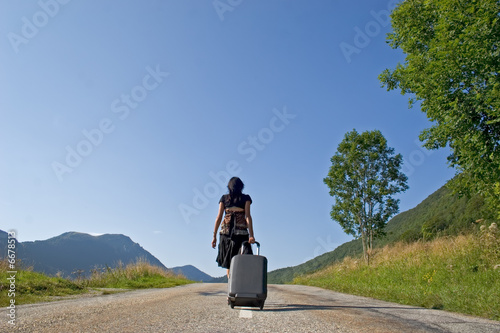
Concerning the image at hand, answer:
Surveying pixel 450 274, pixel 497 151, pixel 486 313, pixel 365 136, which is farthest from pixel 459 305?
pixel 365 136

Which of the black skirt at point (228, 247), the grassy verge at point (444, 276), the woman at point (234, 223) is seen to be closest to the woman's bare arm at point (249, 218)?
the woman at point (234, 223)

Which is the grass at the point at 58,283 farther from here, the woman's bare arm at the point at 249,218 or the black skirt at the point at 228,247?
the woman's bare arm at the point at 249,218

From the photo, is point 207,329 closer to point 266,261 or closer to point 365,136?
point 266,261

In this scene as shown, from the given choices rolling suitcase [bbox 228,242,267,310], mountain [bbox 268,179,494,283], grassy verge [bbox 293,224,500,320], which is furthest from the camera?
mountain [bbox 268,179,494,283]

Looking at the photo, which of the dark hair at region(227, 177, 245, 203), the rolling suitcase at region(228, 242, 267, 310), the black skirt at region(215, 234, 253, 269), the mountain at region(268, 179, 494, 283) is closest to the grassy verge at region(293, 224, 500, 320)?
the mountain at region(268, 179, 494, 283)

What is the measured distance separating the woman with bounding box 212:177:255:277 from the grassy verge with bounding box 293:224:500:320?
12.2 ft

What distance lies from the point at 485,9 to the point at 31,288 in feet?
49.3

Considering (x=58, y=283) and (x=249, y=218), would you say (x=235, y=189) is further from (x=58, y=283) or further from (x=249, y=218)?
(x=58, y=283)

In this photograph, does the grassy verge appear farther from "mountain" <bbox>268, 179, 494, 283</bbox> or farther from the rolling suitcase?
the rolling suitcase

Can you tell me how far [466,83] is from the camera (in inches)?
443

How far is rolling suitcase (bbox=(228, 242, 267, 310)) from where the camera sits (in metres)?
4.83

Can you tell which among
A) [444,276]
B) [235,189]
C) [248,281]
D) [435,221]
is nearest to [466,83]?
[444,276]

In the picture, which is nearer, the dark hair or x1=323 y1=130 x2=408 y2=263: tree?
the dark hair

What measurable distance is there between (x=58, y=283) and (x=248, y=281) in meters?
7.99
